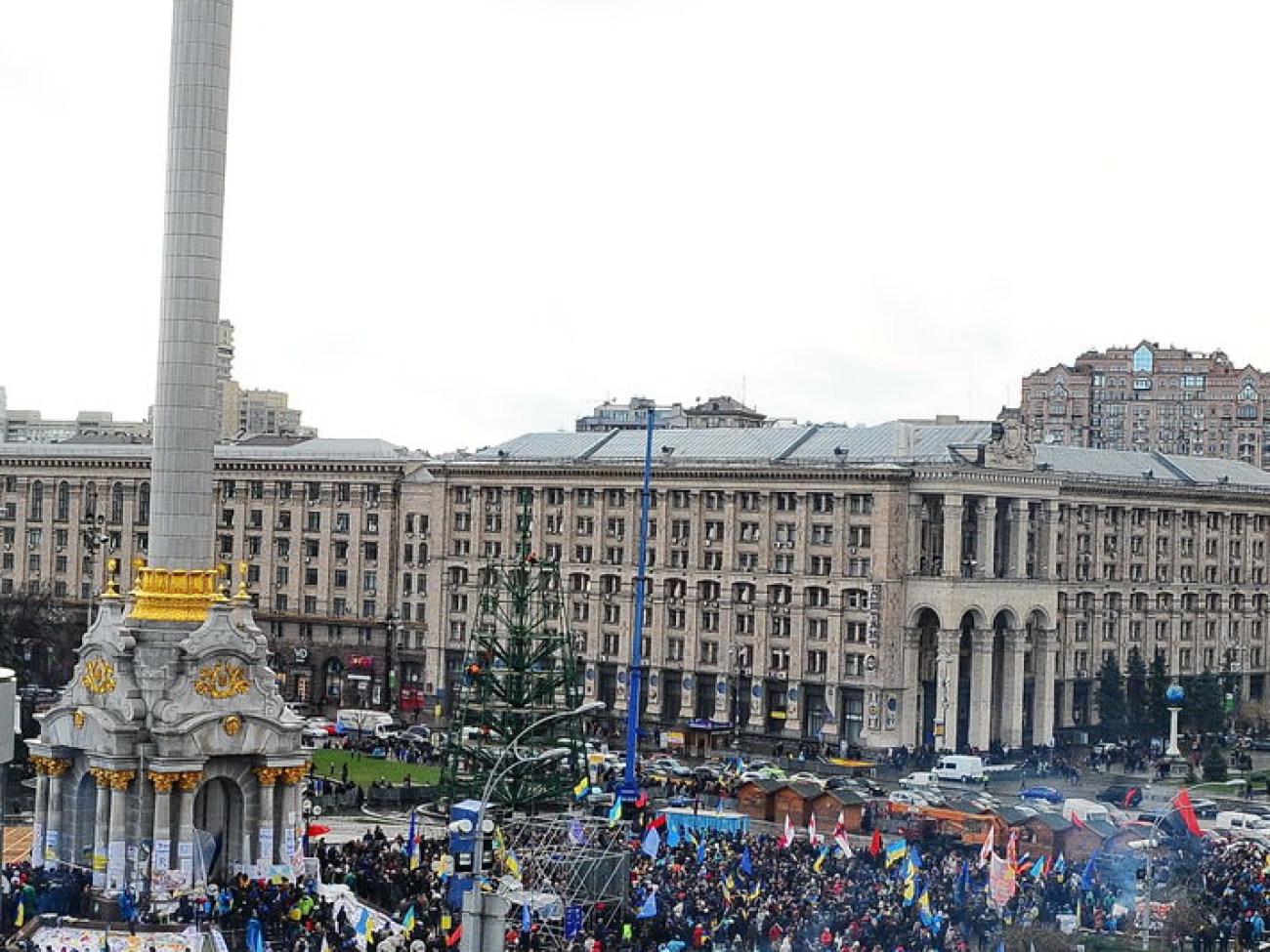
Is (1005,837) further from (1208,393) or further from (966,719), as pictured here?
(1208,393)

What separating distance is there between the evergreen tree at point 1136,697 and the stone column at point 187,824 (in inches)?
2458

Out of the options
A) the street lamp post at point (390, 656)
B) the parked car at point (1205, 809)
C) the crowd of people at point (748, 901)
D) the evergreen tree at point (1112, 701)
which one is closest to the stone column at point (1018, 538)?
the evergreen tree at point (1112, 701)

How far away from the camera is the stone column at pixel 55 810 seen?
5256 centimetres

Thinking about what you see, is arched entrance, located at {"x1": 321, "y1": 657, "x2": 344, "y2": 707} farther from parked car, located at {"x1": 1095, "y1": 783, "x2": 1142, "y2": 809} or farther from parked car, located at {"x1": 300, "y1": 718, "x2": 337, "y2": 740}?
parked car, located at {"x1": 1095, "y1": 783, "x2": 1142, "y2": 809}

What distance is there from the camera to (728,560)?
339 ft

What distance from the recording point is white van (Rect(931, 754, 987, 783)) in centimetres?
8562

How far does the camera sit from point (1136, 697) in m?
108

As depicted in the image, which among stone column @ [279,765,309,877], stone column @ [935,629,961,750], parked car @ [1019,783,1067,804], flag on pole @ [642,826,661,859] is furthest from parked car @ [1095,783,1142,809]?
stone column @ [279,765,309,877]

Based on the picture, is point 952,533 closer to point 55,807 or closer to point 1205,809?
point 1205,809

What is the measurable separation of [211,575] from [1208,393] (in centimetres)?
14843

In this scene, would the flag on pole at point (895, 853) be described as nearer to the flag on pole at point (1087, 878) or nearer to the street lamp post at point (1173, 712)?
the flag on pole at point (1087, 878)

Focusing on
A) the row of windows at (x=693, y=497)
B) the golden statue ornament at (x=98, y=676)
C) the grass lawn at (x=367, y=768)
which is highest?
the row of windows at (x=693, y=497)

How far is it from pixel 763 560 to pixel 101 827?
5438 cm

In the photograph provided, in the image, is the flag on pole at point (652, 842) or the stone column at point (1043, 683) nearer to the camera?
the flag on pole at point (652, 842)
